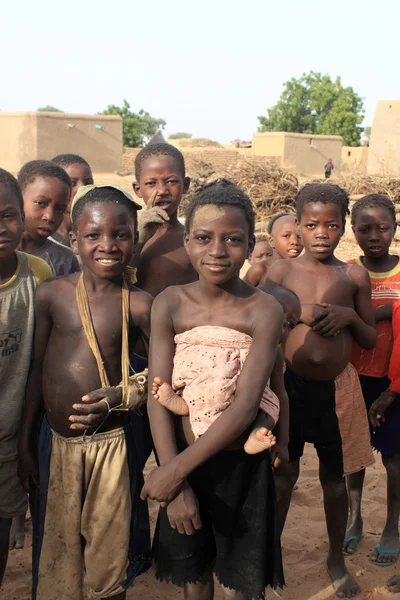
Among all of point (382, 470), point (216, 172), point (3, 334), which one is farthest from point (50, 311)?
point (216, 172)

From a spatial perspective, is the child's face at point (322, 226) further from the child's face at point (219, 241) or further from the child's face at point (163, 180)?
the child's face at point (219, 241)

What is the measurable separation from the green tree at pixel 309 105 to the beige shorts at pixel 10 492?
1433 inches

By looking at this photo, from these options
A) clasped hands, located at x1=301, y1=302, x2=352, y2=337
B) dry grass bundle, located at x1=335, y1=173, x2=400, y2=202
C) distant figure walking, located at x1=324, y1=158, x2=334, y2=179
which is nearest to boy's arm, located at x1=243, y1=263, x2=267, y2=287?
clasped hands, located at x1=301, y1=302, x2=352, y2=337

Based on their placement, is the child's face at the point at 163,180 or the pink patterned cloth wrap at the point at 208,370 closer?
the pink patterned cloth wrap at the point at 208,370

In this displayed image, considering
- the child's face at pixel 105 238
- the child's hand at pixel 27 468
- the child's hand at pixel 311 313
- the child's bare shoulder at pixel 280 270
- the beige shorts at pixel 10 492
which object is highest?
the child's face at pixel 105 238

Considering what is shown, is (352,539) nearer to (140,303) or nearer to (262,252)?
(140,303)

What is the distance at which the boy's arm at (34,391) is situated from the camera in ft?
7.66

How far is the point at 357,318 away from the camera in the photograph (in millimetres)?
2730

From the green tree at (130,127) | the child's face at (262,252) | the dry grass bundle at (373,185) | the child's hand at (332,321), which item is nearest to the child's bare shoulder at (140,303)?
the child's hand at (332,321)

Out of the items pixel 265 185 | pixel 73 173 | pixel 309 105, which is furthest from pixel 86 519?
pixel 309 105

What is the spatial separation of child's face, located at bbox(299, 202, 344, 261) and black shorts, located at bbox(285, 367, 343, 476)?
0.59m

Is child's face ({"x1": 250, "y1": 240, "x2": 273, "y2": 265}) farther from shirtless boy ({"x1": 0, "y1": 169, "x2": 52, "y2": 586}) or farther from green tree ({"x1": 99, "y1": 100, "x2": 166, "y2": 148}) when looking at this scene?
green tree ({"x1": 99, "y1": 100, "x2": 166, "y2": 148})

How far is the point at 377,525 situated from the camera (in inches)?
136

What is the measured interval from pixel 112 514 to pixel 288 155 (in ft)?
69.5
